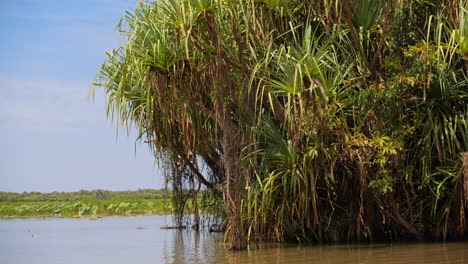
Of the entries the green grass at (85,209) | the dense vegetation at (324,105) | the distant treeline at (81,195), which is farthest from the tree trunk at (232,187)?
the distant treeline at (81,195)

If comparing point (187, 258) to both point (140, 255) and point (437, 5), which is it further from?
point (437, 5)

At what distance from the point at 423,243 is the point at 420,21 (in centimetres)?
276

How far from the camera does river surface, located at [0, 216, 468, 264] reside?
6.09 metres

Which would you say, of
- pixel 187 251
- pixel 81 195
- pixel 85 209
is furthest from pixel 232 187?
pixel 81 195

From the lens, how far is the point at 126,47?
7531 millimetres

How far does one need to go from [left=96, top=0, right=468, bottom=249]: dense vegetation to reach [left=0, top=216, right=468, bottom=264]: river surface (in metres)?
0.39

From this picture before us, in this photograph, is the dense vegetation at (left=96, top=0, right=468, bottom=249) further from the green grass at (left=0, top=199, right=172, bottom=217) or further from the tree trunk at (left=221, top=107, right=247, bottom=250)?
the green grass at (left=0, top=199, right=172, bottom=217)

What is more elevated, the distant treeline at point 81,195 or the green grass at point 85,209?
the distant treeline at point 81,195

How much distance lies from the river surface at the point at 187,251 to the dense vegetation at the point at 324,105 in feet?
1.27

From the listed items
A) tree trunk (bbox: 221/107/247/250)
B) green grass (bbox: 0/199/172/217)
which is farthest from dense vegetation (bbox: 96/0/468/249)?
green grass (bbox: 0/199/172/217)

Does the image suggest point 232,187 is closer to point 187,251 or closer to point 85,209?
point 187,251

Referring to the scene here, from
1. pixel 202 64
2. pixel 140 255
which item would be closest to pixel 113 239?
pixel 140 255

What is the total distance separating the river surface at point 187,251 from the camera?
609cm

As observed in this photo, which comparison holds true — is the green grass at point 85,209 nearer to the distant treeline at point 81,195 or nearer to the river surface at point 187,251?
the river surface at point 187,251
